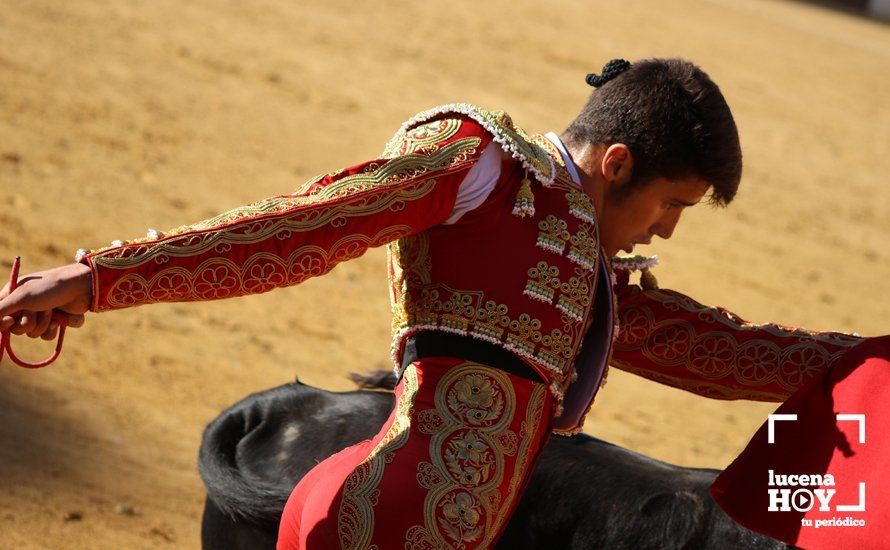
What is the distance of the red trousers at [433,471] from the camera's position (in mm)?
1903

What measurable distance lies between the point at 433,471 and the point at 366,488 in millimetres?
119

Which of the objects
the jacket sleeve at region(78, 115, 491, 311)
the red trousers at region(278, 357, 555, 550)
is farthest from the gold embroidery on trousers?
the jacket sleeve at region(78, 115, 491, 311)

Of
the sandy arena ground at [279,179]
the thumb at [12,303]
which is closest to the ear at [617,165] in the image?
the thumb at [12,303]

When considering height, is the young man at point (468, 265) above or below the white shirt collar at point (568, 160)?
below

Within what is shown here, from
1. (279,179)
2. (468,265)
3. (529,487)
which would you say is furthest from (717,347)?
(279,179)

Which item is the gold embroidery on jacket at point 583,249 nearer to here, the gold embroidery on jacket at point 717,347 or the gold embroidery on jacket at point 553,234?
the gold embroidery on jacket at point 553,234

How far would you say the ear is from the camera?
2.12 metres

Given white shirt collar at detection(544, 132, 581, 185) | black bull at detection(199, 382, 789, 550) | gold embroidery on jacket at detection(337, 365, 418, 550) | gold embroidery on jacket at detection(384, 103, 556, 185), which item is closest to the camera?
gold embroidery on jacket at detection(337, 365, 418, 550)

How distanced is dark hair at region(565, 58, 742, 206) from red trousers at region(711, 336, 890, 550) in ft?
1.48

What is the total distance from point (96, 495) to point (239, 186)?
3.79 metres

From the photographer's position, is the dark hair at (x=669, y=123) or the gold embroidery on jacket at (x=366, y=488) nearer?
the gold embroidery on jacket at (x=366, y=488)

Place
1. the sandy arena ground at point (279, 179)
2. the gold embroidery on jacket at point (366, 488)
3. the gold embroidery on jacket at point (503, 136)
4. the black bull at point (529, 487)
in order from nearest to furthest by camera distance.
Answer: the gold embroidery on jacket at point (366, 488), the gold embroidery on jacket at point (503, 136), the black bull at point (529, 487), the sandy arena ground at point (279, 179)
